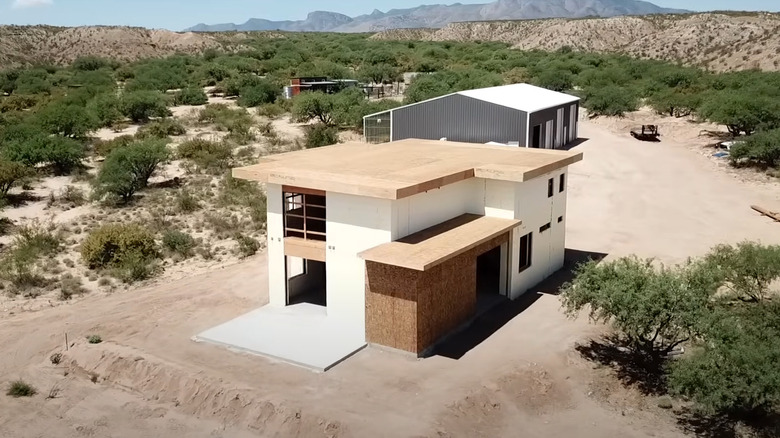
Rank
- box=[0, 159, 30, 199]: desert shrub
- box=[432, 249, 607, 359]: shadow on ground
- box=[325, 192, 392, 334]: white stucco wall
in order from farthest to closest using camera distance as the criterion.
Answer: box=[0, 159, 30, 199]: desert shrub, box=[325, 192, 392, 334]: white stucco wall, box=[432, 249, 607, 359]: shadow on ground

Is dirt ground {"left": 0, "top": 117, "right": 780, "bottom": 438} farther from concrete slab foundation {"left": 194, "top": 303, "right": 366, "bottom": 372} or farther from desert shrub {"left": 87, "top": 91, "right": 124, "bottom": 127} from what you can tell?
desert shrub {"left": 87, "top": 91, "right": 124, "bottom": 127}

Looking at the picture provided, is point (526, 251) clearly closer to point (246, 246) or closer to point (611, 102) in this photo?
point (246, 246)

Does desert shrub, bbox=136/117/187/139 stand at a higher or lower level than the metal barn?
lower

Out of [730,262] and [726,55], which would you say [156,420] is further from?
[726,55]

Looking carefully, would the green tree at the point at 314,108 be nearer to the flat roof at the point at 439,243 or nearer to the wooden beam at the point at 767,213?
the wooden beam at the point at 767,213

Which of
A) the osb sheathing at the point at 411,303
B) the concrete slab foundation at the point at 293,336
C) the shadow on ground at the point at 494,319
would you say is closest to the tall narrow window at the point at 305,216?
the concrete slab foundation at the point at 293,336

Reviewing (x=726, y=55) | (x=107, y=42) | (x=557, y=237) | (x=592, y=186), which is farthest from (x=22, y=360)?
(x=107, y=42)

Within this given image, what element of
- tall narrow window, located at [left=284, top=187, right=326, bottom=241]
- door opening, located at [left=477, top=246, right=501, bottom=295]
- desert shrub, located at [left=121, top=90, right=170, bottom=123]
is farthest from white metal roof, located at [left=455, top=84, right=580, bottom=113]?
desert shrub, located at [left=121, top=90, right=170, bottom=123]

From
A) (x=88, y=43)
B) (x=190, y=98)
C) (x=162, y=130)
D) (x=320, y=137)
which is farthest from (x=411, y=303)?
(x=88, y=43)
